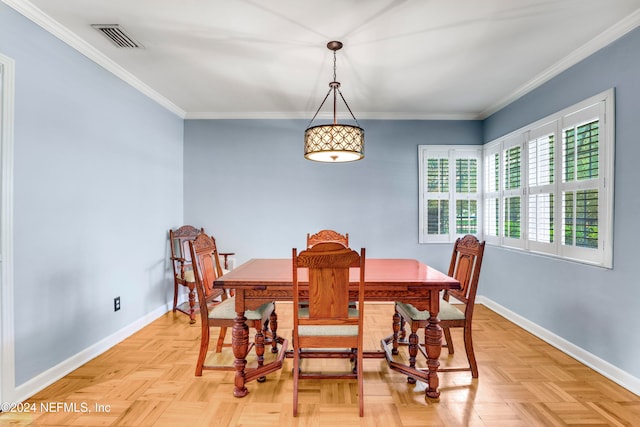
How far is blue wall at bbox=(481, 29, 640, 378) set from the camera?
214cm

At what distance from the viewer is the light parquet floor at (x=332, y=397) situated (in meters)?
1.81

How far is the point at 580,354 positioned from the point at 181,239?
13.3 ft

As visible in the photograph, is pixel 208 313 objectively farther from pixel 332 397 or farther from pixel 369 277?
pixel 369 277

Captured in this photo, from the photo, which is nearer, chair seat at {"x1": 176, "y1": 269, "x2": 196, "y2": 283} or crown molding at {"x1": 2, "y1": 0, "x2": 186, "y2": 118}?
crown molding at {"x1": 2, "y1": 0, "x2": 186, "y2": 118}

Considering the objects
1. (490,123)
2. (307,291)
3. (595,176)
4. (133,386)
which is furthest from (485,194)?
(133,386)

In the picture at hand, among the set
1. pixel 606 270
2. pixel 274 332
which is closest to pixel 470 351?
pixel 606 270

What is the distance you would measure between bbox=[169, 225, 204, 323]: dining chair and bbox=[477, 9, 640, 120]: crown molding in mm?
3826

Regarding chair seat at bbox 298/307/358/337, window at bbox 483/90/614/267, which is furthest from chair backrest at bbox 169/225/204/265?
window at bbox 483/90/614/267

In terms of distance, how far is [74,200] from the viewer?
2402mm

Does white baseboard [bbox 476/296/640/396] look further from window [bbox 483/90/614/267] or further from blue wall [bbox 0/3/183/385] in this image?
blue wall [bbox 0/3/183/385]

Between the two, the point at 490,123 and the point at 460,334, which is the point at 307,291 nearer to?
the point at 460,334

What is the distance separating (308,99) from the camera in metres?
3.66

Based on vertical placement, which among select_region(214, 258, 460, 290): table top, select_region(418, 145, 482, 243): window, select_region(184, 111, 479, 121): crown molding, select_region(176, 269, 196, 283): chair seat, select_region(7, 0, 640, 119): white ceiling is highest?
select_region(7, 0, 640, 119): white ceiling

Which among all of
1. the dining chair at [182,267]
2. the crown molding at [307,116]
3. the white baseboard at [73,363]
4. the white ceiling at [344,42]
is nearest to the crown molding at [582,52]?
the white ceiling at [344,42]
